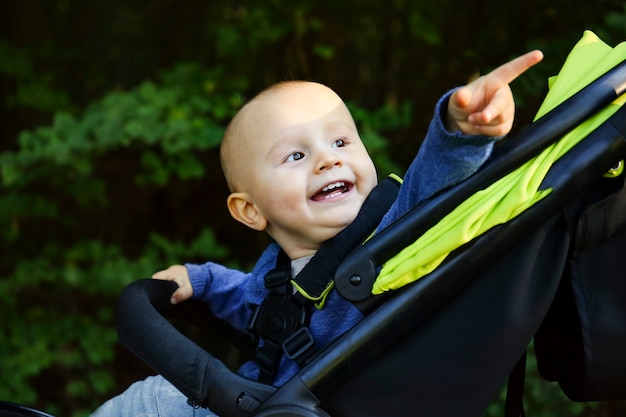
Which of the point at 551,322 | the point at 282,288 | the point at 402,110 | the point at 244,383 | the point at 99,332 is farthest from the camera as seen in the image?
the point at 99,332

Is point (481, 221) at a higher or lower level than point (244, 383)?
higher

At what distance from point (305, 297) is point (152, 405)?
1.65 feet

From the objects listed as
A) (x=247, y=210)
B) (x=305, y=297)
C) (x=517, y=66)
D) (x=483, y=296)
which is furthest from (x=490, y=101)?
(x=247, y=210)

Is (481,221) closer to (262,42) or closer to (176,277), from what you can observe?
(176,277)

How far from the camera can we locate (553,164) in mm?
1491

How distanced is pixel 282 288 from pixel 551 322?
62cm

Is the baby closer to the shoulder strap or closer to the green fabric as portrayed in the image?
the shoulder strap

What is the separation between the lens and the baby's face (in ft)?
6.21

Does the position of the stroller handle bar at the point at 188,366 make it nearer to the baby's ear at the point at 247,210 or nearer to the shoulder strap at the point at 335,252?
the shoulder strap at the point at 335,252

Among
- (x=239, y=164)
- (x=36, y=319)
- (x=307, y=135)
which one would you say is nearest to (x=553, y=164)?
(x=307, y=135)

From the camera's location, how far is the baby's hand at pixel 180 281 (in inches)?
83.5

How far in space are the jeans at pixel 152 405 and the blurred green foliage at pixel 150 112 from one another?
1555mm

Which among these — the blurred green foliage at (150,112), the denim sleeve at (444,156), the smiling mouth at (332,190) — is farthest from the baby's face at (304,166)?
the blurred green foliage at (150,112)

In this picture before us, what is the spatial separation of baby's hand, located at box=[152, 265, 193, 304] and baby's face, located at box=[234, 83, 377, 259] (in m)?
0.29
